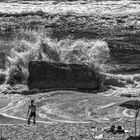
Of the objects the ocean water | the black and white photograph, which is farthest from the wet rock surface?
the ocean water

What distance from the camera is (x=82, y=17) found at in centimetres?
5538

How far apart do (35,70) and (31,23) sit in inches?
1182

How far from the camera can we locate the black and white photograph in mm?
14992

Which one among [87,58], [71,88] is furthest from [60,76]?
[87,58]

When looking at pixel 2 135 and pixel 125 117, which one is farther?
pixel 125 117

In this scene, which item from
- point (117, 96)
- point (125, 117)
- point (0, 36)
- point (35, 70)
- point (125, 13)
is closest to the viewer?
point (125, 117)

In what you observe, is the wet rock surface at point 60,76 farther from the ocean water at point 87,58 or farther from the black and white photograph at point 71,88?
the ocean water at point 87,58

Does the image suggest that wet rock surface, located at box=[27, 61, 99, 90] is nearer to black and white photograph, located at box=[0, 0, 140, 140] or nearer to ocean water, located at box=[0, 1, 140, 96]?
black and white photograph, located at box=[0, 0, 140, 140]

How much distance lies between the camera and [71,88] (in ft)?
74.0

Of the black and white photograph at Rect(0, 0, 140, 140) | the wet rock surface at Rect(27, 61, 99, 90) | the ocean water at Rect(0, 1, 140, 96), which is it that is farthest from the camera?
the ocean water at Rect(0, 1, 140, 96)

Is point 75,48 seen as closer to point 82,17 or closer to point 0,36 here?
point 0,36

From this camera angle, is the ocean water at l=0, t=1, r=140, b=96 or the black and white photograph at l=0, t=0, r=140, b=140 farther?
the ocean water at l=0, t=1, r=140, b=96

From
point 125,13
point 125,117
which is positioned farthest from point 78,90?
point 125,13

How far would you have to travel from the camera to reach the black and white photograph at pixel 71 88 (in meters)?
15.0
